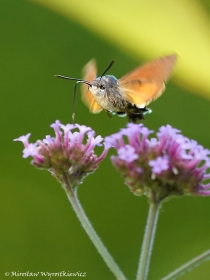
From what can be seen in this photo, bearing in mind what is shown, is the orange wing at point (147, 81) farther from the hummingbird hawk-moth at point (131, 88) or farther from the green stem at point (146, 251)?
the green stem at point (146, 251)

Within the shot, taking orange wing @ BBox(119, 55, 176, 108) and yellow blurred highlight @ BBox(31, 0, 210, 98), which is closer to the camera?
orange wing @ BBox(119, 55, 176, 108)

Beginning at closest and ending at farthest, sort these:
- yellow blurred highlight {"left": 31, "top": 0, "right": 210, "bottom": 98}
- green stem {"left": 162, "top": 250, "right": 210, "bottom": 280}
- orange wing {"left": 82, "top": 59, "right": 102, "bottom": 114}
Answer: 1. green stem {"left": 162, "top": 250, "right": 210, "bottom": 280}
2. orange wing {"left": 82, "top": 59, "right": 102, "bottom": 114}
3. yellow blurred highlight {"left": 31, "top": 0, "right": 210, "bottom": 98}

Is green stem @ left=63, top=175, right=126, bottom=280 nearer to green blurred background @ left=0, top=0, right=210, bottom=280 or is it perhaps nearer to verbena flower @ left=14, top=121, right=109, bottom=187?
verbena flower @ left=14, top=121, right=109, bottom=187

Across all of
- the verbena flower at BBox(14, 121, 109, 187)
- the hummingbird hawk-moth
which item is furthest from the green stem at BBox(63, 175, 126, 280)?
the hummingbird hawk-moth

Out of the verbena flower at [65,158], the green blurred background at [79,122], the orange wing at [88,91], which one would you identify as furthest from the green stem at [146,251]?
the green blurred background at [79,122]

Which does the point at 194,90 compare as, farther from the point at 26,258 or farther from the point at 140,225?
the point at 26,258

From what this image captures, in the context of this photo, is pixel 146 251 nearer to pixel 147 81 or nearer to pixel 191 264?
pixel 191 264

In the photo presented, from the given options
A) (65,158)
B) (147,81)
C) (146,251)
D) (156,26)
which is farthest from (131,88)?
(156,26)

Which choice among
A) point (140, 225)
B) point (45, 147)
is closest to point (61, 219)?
point (140, 225)
